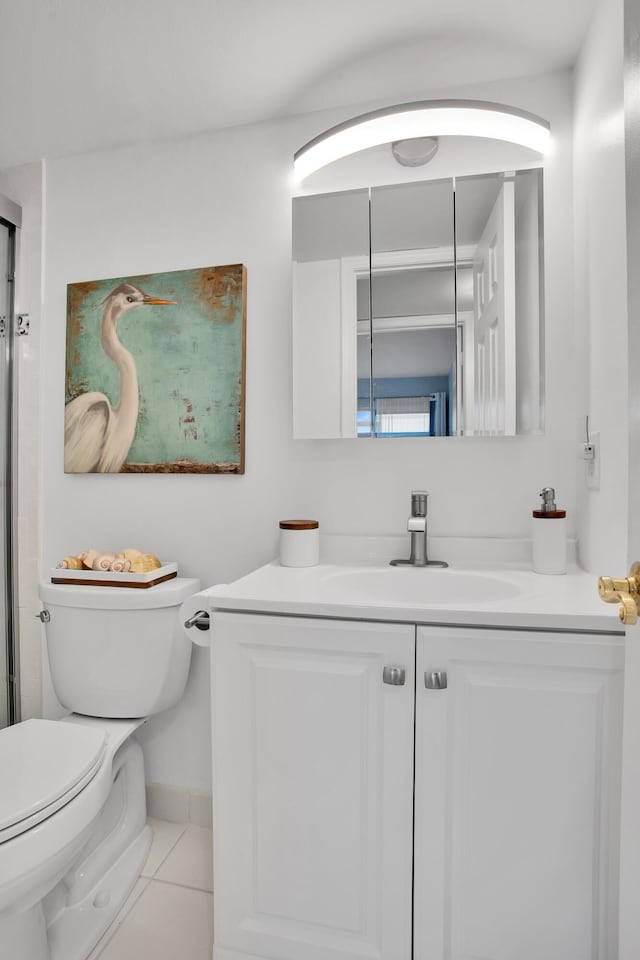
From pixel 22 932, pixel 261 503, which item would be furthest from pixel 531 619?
pixel 22 932

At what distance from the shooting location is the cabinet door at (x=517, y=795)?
3.29 feet

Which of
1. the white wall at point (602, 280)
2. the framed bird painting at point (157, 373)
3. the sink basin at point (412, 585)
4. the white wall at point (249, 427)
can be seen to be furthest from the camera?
the framed bird painting at point (157, 373)

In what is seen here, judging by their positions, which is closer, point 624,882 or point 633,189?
point 633,189

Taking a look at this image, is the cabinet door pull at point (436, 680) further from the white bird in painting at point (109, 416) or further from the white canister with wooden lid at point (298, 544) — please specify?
the white bird in painting at point (109, 416)

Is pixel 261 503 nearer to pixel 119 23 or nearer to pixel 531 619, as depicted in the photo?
pixel 531 619

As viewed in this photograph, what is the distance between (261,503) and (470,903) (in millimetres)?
1077

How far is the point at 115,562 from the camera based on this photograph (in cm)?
161

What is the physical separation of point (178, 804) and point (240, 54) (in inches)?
84.9

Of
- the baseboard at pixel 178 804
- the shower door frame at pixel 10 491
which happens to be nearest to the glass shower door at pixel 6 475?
the shower door frame at pixel 10 491

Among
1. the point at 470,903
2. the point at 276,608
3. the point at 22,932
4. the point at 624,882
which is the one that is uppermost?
the point at 276,608

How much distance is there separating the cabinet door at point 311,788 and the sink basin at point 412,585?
30 centimetres

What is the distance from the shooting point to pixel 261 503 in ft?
5.56

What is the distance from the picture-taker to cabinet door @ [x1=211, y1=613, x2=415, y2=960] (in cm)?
109

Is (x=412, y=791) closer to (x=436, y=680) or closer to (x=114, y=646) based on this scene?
(x=436, y=680)
